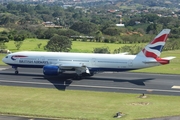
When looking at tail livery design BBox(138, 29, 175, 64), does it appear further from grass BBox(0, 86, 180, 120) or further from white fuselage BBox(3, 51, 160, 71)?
grass BBox(0, 86, 180, 120)

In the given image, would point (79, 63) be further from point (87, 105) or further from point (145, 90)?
point (87, 105)

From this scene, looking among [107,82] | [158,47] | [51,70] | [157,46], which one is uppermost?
[157,46]

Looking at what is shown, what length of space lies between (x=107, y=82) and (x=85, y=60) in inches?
254

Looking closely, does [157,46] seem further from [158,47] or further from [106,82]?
[106,82]

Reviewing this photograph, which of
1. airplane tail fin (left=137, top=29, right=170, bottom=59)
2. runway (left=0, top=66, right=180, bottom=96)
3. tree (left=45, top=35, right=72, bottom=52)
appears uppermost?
airplane tail fin (left=137, top=29, right=170, bottom=59)

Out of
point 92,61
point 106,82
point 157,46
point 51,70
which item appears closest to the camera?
point 157,46

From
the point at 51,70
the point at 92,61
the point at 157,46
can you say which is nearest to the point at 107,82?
the point at 92,61

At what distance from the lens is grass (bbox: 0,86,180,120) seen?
46625mm

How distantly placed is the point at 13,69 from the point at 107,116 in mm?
38968

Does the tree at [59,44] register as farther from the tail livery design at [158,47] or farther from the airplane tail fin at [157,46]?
the airplane tail fin at [157,46]

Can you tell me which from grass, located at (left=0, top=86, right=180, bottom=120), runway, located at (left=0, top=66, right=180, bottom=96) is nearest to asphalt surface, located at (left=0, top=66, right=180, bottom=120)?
runway, located at (left=0, top=66, right=180, bottom=96)

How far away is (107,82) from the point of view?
6731cm

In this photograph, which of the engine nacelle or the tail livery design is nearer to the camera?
the tail livery design

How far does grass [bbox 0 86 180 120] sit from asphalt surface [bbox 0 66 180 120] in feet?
11.7
